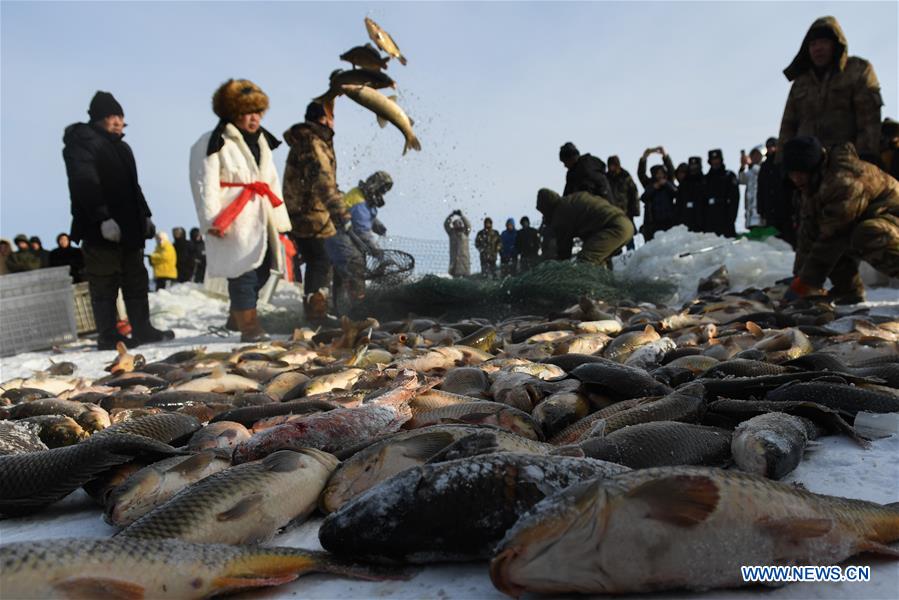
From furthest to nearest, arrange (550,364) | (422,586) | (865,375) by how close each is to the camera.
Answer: (550,364)
(865,375)
(422,586)

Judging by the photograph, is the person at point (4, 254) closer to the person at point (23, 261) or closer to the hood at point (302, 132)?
the person at point (23, 261)

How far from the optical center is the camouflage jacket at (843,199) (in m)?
6.92

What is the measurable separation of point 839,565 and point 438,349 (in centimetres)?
355

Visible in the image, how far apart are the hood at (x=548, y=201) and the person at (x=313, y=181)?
392 centimetres

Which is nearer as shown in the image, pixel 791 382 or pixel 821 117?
pixel 791 382

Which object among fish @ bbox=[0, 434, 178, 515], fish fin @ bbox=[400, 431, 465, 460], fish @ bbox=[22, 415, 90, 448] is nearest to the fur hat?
fish @ bbox=[22, 415, 90, 448]

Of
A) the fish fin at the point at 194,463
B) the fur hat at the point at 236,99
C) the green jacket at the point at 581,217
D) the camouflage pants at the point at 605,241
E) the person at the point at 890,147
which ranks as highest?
the fur hat at the point at 236,99

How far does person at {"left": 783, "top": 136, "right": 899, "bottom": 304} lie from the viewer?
22.4 feet

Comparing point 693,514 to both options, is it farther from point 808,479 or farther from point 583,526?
point 808,479

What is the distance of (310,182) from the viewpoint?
8445mm

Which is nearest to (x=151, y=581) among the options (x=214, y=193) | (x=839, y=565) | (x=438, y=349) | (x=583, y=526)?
(x=583, y=526)

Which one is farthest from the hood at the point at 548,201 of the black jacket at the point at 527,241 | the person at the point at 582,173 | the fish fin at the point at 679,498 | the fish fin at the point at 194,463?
the fish fin at the point at 679,498

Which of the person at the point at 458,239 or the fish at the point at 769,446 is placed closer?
the fish at the point at 769,446

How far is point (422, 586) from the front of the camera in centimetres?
163
